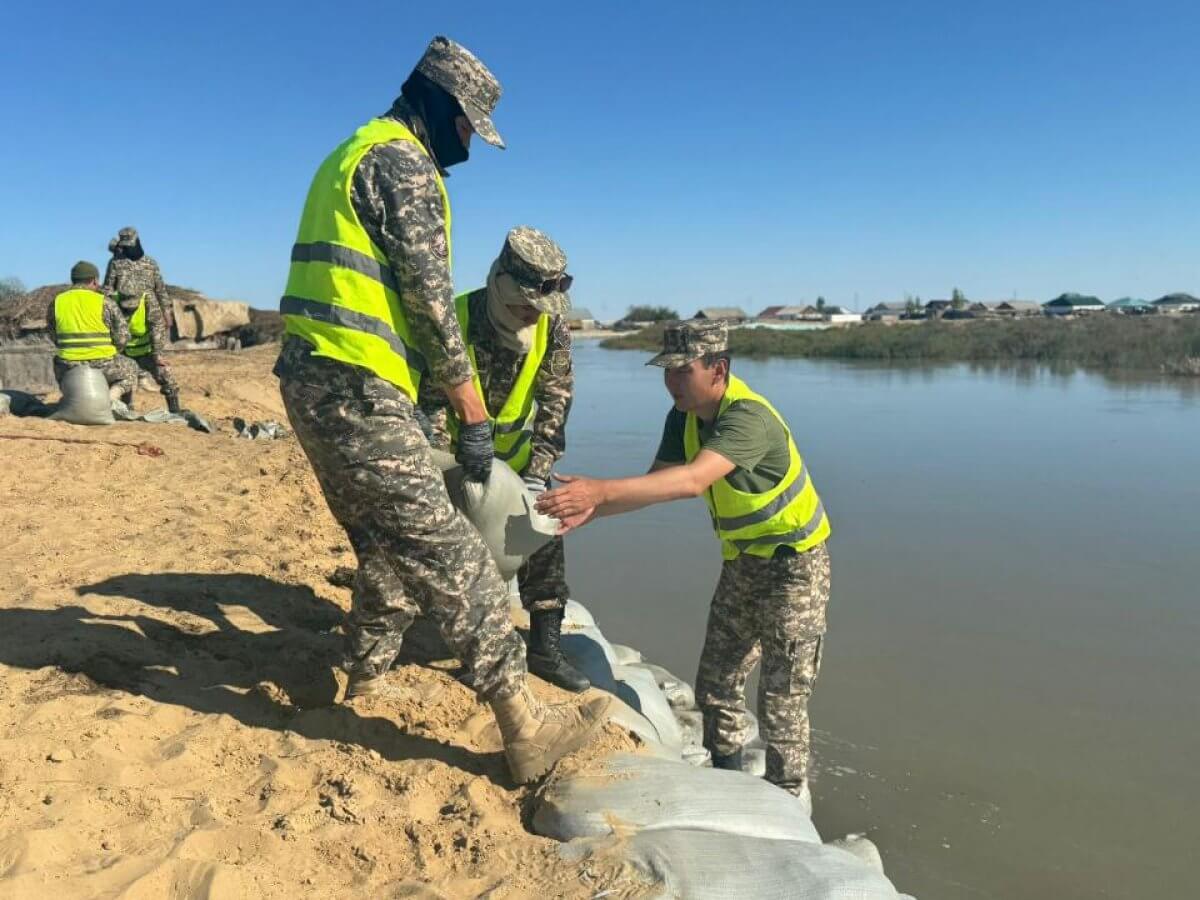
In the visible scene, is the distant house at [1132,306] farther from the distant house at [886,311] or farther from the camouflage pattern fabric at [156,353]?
the camouflage pattern fabric at [156,353]

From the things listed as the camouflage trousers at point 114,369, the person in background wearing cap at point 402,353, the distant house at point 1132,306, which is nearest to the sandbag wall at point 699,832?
the person in background wearing cap at point 402,353

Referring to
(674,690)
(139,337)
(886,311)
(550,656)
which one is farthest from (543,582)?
(886,311)

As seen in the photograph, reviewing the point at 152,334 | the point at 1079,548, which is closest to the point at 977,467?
the point at 1079,548

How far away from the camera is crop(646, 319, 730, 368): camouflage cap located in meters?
3.32

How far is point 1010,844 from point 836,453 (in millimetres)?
10285

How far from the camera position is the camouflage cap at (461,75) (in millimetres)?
2744

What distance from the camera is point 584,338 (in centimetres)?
7675

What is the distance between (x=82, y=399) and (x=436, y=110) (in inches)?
296

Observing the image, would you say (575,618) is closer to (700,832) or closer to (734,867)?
(700,832)

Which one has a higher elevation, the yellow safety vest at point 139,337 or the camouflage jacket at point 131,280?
the camouflage jacket at point 131,280

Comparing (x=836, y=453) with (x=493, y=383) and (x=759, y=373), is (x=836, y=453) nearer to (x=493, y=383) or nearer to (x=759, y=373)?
(x=493, y=383)

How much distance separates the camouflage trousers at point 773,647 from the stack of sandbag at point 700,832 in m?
0.66

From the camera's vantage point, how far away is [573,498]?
303cm

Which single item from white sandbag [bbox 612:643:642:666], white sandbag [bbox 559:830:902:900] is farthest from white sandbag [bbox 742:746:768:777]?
white sandbag [bbox 559:830:902:900]
